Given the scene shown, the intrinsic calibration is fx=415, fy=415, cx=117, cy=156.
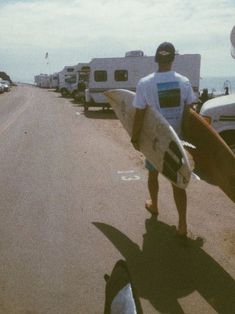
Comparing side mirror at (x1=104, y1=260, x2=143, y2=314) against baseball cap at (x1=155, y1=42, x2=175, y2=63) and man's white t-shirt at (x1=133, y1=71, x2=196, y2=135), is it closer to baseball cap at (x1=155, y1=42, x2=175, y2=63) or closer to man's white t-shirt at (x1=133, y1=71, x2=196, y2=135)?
man's white t-shirt at (x1=133, y1=71, x2=196, y2=135)

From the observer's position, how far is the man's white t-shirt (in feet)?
15.7

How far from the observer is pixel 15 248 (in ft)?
16.4

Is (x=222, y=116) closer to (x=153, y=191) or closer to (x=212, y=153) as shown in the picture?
→ (x=212, y=153)

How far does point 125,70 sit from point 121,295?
2183 cm

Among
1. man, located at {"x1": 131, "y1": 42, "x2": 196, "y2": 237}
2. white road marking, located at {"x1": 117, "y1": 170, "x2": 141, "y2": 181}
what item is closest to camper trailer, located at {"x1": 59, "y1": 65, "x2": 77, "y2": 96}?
white road marking, located at {"x1": 117, "y1": 170, "x2": 141, "y2": 181}

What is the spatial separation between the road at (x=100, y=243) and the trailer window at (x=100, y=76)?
1511cm

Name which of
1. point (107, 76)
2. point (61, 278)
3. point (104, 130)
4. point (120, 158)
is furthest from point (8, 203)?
point (107, 76)

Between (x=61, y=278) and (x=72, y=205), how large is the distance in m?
2.35

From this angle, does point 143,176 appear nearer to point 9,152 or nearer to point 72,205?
Answer: point 72,205

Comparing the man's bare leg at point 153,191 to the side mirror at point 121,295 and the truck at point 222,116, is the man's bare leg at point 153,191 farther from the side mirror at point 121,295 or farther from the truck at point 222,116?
the side mirror at point 121,295

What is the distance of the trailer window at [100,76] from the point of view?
23688 mm

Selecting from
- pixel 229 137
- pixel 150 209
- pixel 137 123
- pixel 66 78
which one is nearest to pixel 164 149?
pixel 137 123

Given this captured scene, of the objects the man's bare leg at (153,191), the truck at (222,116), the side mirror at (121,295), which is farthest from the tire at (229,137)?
the side mirror at (121,295)

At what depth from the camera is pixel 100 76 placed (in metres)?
23.8
